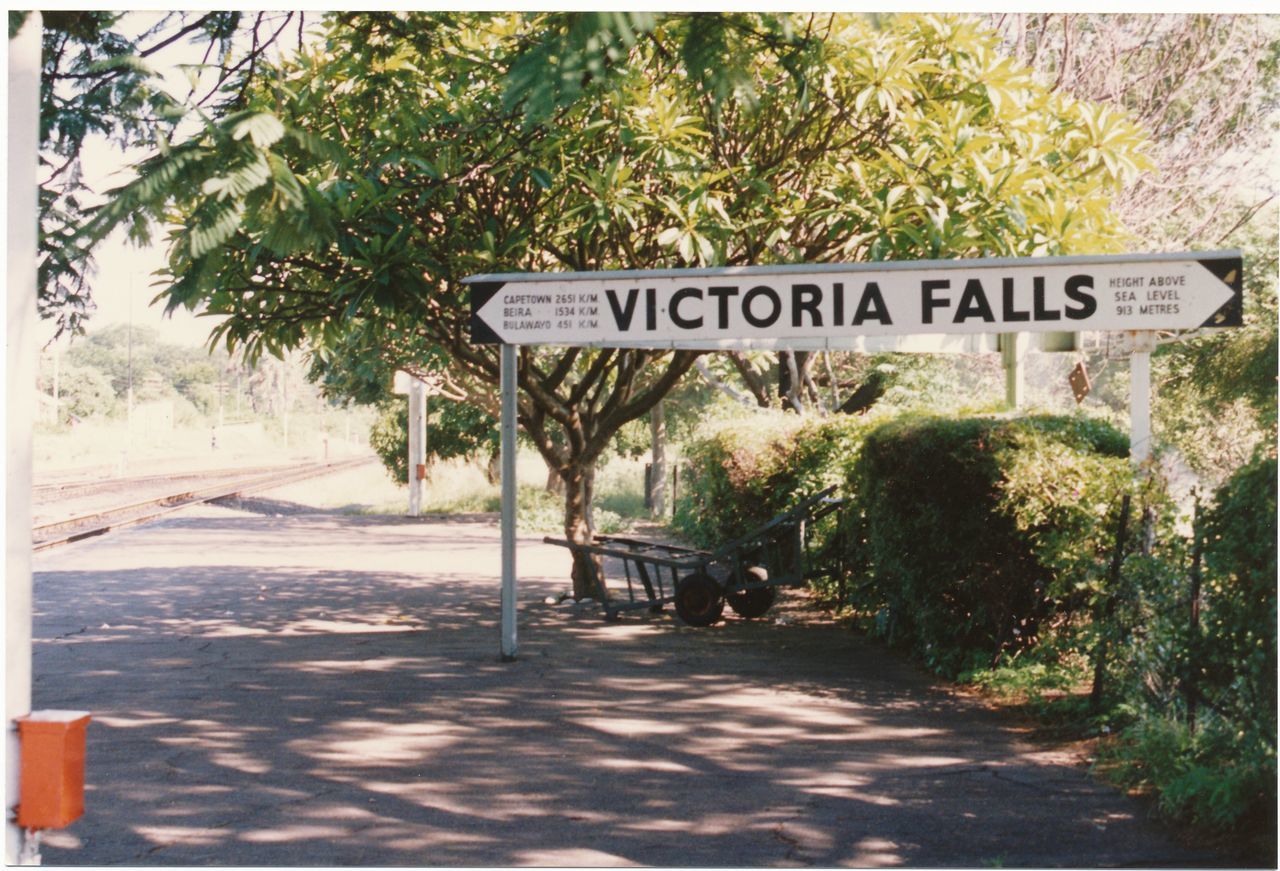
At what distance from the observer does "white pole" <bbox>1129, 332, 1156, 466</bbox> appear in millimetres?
6969

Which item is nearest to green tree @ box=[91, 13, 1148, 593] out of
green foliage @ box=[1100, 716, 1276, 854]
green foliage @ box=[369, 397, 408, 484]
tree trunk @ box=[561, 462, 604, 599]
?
tree trunk @ box=[561, 462, 604, 599]

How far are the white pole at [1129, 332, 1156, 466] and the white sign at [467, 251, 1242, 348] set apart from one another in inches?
4.2

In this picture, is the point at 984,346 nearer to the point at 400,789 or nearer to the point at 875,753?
the point at 875,753

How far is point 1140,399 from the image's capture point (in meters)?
7.23

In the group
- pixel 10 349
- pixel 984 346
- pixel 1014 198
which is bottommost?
pixel 10 349

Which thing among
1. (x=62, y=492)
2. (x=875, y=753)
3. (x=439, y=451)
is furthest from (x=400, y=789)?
(x=62, y=492)

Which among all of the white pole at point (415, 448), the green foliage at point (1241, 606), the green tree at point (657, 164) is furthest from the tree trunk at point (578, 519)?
the white pole at point (415, 448)

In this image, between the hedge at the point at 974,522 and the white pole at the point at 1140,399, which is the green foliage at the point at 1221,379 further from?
the white pole at the point at 1140,399

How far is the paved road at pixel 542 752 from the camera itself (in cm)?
508

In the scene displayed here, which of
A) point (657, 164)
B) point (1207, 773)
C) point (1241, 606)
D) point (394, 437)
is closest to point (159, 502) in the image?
point (394, 437)

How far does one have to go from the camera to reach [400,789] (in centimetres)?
590

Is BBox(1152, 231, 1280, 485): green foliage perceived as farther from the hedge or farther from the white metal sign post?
the white metal sign post

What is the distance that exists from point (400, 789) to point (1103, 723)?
12.2 feet

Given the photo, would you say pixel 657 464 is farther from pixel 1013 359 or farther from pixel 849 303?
pixel 849 303
